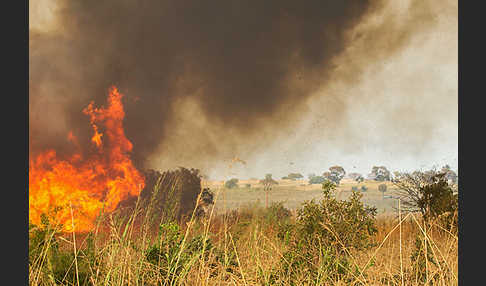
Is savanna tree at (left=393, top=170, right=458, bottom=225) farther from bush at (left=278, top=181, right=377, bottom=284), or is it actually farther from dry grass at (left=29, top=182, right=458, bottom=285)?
bush at (left=278, top=181, right=377, bottom=284)

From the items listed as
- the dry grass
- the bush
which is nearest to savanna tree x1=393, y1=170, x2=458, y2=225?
the dry grass

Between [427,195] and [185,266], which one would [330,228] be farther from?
[427,195]

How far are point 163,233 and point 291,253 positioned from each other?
129cm

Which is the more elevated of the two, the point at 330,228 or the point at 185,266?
the point at 330,228

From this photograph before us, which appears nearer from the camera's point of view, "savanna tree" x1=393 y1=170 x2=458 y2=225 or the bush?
the bush

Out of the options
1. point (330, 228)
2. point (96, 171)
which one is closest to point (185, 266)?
point (330, 228)

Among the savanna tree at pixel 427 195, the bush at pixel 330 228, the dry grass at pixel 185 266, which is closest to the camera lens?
the dry grass at pixel 185 266

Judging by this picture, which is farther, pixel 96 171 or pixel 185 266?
pixel 96 171

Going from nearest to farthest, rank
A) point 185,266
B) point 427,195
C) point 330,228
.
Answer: point 185,266 < point 330,228 < point 427,195

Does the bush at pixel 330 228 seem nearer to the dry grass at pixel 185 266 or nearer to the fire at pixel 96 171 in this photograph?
the dry grass at pixel 185 266

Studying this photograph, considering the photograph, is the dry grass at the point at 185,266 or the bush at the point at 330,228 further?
the bush at the point at 330,228

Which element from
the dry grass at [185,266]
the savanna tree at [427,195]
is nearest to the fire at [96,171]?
the dry grass at [185,266]

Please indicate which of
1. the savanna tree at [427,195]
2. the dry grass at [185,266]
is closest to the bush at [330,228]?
the dry grass at [185,266]

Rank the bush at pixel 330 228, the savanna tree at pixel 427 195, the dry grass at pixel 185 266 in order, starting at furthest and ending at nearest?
the savanna tree at pixel 427 195 → the bush at pixel 330 228 → the dry grass at pixel 185 266
